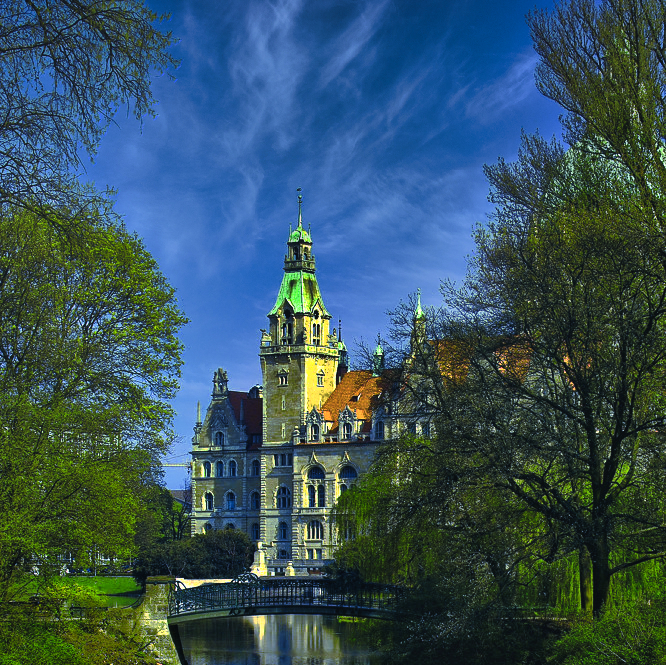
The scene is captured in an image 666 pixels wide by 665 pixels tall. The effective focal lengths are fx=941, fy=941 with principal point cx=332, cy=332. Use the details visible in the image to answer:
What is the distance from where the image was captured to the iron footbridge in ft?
117

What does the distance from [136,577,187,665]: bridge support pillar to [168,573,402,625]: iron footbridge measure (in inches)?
67.6

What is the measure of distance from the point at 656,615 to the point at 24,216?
17.3 metres

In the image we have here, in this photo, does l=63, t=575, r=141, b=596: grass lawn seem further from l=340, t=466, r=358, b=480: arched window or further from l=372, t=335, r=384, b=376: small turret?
l=372, t=335, r=384, b=376: small turret

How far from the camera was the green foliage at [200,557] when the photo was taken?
67625 mm

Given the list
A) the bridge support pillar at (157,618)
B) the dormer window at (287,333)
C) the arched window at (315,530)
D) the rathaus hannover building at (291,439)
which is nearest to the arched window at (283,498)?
the rathaus hannover building at (291,439)

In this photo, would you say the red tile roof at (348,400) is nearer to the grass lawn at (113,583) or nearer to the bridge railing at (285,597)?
the grass lawn at (113,583)

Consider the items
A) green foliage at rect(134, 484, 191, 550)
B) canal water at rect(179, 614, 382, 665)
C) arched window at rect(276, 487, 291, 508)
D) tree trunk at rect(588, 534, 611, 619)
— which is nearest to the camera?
tree trunk at rect(588, 534, 611, 619)

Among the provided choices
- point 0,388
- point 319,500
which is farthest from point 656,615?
point 319,500

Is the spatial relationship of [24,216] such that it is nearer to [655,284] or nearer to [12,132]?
[12,132]

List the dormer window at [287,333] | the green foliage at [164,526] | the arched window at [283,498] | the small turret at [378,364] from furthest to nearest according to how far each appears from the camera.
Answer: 1. the dormer window at [287,333]
2. the arched window at [283,498]
3. the green foliage at [164,526]
4. the small turret at [378,364]

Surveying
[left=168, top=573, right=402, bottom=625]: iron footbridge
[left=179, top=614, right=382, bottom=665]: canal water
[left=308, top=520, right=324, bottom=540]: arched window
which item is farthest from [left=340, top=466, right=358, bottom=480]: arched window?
[left=168, top=573, right=402, bottom=625]: iron footbridge

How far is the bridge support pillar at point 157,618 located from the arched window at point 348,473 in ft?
167

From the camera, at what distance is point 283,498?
285 feet

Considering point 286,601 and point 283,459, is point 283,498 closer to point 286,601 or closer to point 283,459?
point 283,459
